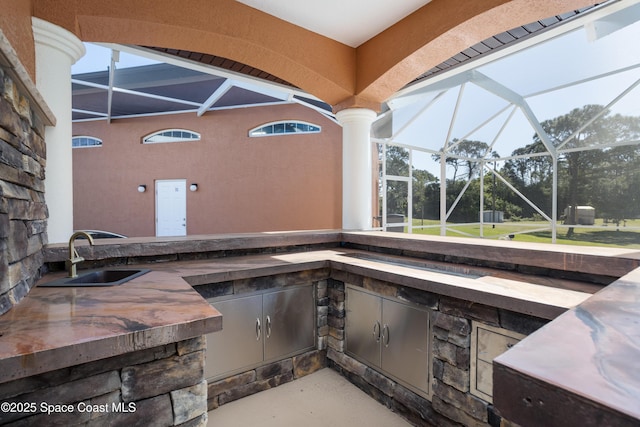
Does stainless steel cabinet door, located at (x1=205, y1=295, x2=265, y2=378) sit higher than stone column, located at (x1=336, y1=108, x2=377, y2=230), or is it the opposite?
stone column, located at (x1=336, y1=108, x2=377, y2=230)

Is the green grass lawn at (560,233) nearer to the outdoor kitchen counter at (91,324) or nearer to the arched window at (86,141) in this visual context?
the outdoor kitchen counter at (91,324)

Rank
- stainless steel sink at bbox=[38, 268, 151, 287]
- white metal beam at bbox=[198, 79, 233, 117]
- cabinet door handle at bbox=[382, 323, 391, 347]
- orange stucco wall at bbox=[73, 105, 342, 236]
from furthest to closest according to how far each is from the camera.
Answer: orange stucco wall at bbox=[73, 105, 342, 236] → white metal beam at bbox=[198, 79, 233, 117] → cabinet door handle at bbox=[382, 323, 391, 347] → stainless steel sink at bbox=[38, 268, 151, 287]

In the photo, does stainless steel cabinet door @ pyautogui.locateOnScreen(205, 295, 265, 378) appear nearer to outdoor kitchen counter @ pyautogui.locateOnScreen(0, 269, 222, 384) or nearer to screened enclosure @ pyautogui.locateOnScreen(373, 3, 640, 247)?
→ outdoor kitchen counter @ pyautogui.locateOnScreen(0, 269, 222, 384)

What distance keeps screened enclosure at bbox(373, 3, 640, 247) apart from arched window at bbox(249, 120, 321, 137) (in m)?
1.55

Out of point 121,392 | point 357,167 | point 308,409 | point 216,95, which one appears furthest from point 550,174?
point 121,392

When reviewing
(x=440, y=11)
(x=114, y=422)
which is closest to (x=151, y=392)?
(x=114, y=422)

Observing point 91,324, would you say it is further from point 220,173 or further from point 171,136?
point 171,136

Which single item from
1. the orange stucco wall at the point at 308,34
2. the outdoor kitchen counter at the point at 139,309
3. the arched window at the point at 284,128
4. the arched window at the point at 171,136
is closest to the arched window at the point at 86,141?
the arched window at the point at 171,136

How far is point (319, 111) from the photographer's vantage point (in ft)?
23.7

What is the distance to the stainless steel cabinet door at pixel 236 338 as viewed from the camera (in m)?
2.55

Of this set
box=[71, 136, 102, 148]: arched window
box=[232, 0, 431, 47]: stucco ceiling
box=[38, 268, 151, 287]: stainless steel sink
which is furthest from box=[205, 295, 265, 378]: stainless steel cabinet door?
box=[71, 136, 102, 148]: arched window

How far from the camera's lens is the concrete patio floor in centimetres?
242

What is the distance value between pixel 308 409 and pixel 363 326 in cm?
78

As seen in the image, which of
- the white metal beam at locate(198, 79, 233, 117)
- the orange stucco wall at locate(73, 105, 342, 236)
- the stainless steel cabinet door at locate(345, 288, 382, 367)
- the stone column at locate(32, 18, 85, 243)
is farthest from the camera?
the orange stucco wall at locate(73, 105, 342, 236)
